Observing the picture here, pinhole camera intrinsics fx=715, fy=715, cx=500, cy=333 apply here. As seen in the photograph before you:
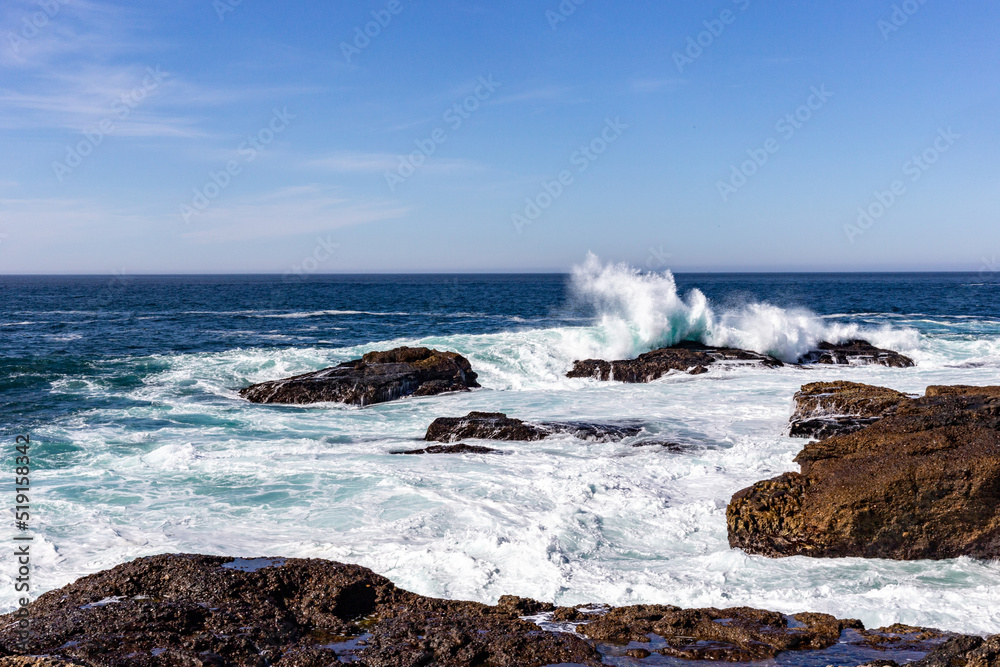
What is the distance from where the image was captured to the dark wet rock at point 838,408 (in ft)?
38.2

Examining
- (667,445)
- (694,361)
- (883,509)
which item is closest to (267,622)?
(883,509)

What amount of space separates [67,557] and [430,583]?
361 cm

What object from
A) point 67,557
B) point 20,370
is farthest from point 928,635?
point 20,370

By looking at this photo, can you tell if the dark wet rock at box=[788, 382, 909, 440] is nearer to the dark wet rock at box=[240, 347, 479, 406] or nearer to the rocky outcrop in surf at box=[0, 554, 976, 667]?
the rocky outcrop in surf at box=[0, 554, 976, 667]

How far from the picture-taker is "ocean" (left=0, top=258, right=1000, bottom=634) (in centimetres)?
632

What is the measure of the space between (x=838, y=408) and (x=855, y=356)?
1067cm

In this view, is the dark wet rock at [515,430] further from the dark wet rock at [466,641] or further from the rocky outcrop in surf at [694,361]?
the dark wet rock at [466,641]

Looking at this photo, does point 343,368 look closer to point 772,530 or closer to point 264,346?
point 264,346

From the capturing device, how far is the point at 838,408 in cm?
1225

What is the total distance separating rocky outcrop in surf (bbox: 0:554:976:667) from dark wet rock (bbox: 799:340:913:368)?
18142mm

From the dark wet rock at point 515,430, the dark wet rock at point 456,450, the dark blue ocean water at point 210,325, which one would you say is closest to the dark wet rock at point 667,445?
the dark wet rock at point 515,430

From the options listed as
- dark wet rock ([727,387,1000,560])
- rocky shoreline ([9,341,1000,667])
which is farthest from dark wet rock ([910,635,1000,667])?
dark wet rock ([727,387,1000,560])

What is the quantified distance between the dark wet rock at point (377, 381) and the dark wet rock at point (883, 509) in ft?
35.8

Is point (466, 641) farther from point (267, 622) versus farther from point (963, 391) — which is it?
point (963, 391)
